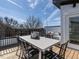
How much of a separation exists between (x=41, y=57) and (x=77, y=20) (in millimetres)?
3371

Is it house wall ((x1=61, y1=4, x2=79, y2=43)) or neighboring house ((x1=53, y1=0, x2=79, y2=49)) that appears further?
house wall ((x1=61, y1=4, x2=79, y2=43))

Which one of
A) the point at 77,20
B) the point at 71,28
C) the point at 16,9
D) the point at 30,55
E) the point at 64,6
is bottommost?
the point at 30,55

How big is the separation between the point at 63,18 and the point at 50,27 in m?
2.01

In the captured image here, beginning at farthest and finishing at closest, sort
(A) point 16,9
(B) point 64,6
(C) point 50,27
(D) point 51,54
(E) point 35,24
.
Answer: (E) point 35,24
(A) point 16,9
(C) point 50,27
(B) point 64,6
(D) point 51,54

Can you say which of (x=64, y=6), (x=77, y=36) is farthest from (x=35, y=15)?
(x=77, y=36)

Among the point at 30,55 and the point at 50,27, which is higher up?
the point at 50,27

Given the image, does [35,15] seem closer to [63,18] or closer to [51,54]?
[63,18]

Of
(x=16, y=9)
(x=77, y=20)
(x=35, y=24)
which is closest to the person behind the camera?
(x=77, y=20)

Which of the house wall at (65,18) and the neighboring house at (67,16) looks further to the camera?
the house wall at (65,18)

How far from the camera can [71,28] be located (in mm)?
5457

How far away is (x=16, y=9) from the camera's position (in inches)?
428

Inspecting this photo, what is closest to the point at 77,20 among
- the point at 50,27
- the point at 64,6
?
the point at 64,6

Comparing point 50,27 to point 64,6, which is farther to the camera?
point 50,27

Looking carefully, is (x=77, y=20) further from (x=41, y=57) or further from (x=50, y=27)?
(x=41, y=57)
